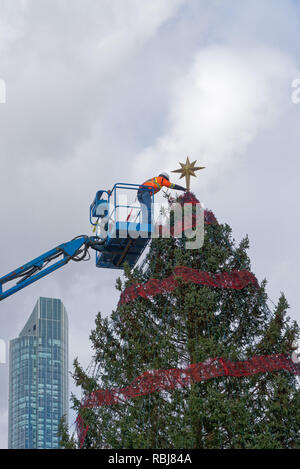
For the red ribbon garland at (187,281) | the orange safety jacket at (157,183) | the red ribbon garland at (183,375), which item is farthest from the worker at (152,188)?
the red ribbon garland at (183,375)

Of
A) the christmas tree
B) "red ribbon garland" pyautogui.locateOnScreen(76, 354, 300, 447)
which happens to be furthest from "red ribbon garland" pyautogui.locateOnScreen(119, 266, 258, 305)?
"red ribbon garland" pyautogui.locateOnScreen(76, 354, 300, 447)

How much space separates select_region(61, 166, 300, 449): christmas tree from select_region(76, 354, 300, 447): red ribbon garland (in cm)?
3

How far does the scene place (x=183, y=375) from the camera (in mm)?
17875

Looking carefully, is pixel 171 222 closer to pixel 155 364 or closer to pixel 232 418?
pixel 155 364

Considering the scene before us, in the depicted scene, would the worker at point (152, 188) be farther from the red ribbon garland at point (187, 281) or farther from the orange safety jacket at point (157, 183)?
the red ribbon garland at point (187, 281)

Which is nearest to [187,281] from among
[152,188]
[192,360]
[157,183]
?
[192,360]

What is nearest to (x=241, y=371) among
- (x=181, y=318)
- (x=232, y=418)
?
(x=232, y=418)

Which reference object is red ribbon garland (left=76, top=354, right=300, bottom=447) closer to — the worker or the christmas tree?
the christmas tree

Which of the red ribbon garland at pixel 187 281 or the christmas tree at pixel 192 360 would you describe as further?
the red ribbon garland at pixel 187 281

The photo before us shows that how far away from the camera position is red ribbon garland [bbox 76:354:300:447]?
701 inches

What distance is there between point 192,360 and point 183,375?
1.31 meters

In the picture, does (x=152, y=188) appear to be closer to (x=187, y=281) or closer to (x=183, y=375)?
(x=187, y=281)

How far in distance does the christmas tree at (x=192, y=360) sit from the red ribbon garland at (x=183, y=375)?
3 centimetres

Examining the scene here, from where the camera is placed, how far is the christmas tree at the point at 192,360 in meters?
17.5
